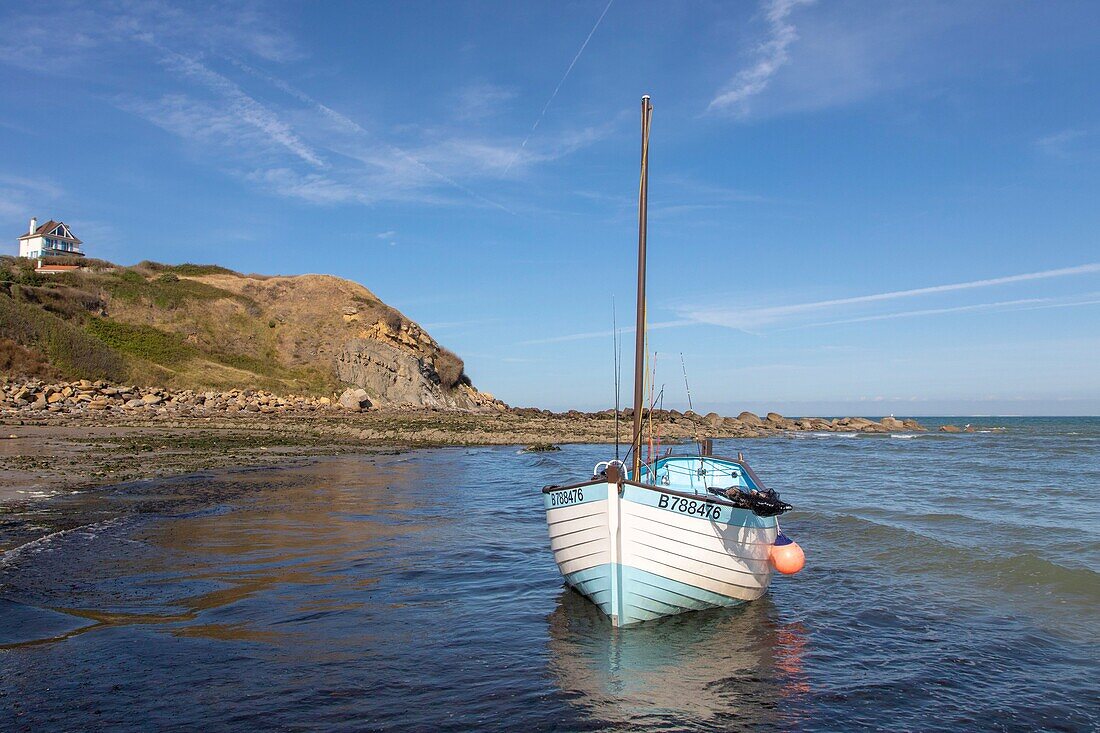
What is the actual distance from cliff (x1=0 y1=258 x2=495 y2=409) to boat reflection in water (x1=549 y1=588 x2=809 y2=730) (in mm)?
47161

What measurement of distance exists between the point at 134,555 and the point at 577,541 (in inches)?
304

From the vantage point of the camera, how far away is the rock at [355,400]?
54.5 metres

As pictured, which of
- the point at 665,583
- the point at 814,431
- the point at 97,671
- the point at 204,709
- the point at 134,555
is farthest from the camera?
the point at 814,431

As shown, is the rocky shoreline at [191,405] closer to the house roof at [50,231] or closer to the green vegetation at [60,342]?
the green vegetation at [60,342]

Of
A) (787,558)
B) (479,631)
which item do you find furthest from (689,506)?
(479,631)

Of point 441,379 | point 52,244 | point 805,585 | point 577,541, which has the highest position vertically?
point 52,244

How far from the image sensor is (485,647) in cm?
841

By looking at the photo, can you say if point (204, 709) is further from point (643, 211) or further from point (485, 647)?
point (643, 211)

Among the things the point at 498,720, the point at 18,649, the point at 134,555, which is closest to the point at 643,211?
the point at 498,720

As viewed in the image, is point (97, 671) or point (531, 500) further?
point (531, 500)

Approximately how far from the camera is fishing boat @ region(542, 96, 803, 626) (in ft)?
29.5

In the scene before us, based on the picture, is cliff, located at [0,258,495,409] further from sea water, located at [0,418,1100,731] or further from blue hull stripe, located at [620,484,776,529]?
blue hull stripe, located at [620,484,776,529]

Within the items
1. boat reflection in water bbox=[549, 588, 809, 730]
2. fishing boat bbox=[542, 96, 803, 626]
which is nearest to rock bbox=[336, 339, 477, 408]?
fishing boat bbox=[542, 96, 803, 626]

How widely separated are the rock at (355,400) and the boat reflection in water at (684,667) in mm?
46717
